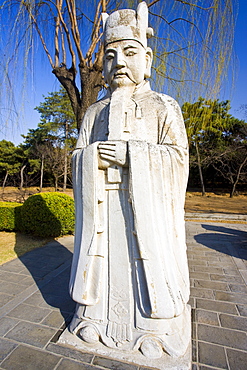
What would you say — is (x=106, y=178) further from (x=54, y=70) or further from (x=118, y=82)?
(x=54, y=70)

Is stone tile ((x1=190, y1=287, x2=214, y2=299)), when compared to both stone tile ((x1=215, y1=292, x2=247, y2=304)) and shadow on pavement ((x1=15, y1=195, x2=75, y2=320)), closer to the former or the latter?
stone tile ((x1=215, y1=292, x2=247, y2=304))

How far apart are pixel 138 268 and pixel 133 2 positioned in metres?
5.80

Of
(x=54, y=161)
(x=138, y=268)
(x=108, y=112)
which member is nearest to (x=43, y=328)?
(x=138, y=268)

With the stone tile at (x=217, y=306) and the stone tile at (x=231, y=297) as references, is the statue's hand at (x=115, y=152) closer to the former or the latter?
the stone tile at (x=217, y=306)

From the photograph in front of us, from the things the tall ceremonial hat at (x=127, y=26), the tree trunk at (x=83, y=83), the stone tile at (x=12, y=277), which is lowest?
the stone tile at (x=12, y=277)

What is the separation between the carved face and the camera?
6.72 feet

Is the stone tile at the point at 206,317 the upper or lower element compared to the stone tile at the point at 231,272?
upper

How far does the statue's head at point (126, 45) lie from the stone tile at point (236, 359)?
2767mm

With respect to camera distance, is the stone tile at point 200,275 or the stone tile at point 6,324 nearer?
the stone tile at point 6,324

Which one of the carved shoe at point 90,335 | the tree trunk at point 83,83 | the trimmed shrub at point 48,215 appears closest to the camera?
the carved shoe at point 90,335

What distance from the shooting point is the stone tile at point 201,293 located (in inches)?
121

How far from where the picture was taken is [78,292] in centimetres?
197

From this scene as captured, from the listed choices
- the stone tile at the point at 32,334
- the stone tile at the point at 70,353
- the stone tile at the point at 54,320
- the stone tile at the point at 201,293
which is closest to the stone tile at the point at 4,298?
the stone tile at the point at 32,334

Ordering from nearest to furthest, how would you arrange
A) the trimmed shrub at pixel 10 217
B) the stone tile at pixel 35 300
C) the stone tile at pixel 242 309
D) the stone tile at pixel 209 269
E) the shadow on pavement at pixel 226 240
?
the stone tile at pixel 242 309 → the stone tile at pixel 35 300 → the stone tile at pixel 209 269 → the shadow on pavement at pixel 226 240 → the trimmed shrub at pixel 10 217
